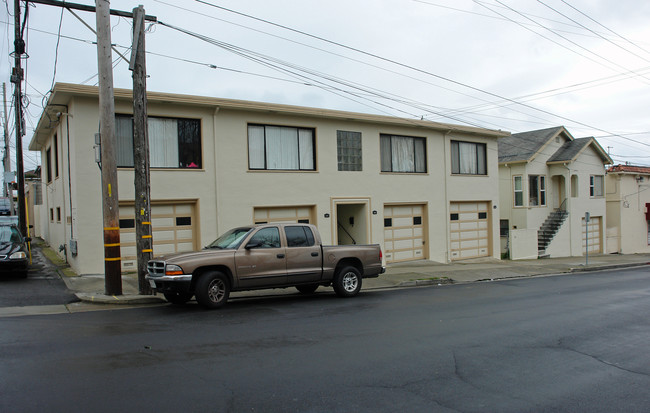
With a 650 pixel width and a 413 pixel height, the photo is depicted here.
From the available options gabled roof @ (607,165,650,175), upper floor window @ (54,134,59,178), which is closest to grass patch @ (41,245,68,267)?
upper floor window @ (54,134,59,178)

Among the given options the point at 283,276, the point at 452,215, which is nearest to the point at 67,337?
the point at 283,276

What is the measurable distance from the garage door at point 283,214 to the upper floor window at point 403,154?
415 centimetres

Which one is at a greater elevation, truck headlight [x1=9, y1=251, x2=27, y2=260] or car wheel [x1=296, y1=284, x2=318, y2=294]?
truck headlight [x1=9, y1=251, x2=27, y2=260]

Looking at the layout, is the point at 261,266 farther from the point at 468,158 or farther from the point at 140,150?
the point at 468,158

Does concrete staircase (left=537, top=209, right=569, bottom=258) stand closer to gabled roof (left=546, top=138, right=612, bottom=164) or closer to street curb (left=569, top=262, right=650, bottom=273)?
gabled roof (left=546, top=138, right=612, bottom=164)

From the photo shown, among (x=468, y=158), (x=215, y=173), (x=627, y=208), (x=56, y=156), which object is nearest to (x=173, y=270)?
(x=215, y=173)

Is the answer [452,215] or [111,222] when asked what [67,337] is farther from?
[452,215]

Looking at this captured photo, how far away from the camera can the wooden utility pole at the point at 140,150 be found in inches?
455

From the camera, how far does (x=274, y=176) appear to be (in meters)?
17.9

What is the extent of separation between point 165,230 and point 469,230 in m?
14.7

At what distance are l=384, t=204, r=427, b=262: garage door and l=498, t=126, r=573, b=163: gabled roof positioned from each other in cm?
1083

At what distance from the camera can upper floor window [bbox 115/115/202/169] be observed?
15359 mm

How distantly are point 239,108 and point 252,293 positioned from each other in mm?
6838

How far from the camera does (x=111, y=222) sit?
1123 cm
